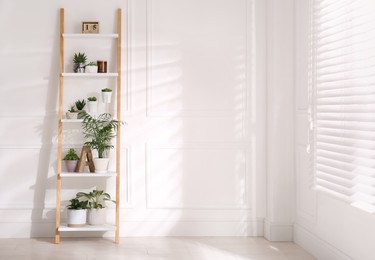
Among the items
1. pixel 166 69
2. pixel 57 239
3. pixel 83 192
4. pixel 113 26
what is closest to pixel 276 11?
pixel 166 69

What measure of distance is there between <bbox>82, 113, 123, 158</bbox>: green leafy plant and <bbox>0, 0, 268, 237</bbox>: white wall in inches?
5.8

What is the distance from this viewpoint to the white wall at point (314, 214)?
3514mm

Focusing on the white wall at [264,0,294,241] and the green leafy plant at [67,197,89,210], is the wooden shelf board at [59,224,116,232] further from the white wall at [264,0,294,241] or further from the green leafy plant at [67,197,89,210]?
the white wall at [264,0,294,241]

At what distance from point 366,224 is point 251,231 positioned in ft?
5.73

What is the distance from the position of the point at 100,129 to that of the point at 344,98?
2074 millimetres

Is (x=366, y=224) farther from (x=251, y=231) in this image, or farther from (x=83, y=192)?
(x=83, y=192)

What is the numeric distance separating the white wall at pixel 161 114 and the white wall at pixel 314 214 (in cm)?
44

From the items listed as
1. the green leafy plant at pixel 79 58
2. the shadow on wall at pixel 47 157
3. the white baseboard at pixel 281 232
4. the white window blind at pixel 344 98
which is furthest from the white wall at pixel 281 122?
the shadow on wall at pixel 47 157

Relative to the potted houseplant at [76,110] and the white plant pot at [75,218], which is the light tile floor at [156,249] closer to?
the white plant pot at [75,218]

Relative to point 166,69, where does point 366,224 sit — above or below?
below

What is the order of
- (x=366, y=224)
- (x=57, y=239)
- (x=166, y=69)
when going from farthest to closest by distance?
(x=166, y=69)
(x=57, y=239)
(x=366, y=224)

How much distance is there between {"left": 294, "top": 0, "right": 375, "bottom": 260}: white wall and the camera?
351 centimetres

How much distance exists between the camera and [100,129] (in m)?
4.84

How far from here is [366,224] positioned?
3.41 metres
